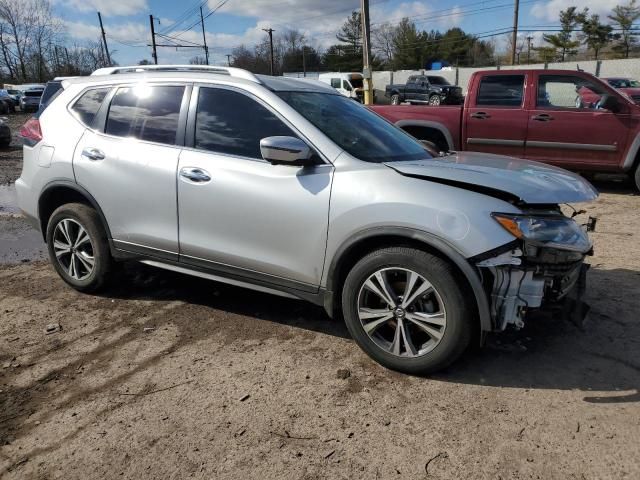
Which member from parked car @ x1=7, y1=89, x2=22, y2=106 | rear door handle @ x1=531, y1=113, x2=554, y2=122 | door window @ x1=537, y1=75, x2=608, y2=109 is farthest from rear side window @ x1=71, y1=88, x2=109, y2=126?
parked car @ x1=7, y1=89, x2=22, y2=106

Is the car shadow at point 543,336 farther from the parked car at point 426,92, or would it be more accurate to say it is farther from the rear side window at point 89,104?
the parked car at point 426,92

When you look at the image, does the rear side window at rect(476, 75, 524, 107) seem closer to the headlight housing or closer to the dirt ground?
the dirt ground

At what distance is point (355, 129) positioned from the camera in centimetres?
370

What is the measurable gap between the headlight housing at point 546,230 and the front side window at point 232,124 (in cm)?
147

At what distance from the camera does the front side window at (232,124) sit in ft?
11.5

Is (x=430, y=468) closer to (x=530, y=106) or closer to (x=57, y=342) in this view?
(x=57, y=342)

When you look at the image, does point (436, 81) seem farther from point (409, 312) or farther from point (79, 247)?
point (409, 312)

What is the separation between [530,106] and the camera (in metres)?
8.28

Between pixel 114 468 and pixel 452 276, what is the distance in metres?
1.94

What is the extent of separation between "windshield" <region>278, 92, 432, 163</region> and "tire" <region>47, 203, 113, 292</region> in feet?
6.36

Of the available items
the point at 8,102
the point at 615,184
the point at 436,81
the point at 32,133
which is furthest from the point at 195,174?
the point at 8,102

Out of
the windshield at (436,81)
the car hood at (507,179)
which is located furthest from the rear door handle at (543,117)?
the windshield at (436,81)

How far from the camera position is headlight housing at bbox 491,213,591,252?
9.20 ft

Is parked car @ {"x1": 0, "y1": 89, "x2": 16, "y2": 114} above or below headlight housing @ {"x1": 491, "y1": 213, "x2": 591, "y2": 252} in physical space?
above
